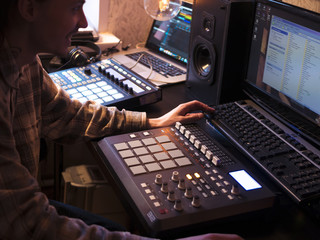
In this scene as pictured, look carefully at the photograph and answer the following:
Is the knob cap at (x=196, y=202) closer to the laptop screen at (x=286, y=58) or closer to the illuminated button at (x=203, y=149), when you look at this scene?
the illuminated button at (x=203, y=149)

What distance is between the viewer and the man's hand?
141 centimetres

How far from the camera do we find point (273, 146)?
4.12 feet

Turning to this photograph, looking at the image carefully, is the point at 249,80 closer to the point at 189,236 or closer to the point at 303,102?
the point at 303,102

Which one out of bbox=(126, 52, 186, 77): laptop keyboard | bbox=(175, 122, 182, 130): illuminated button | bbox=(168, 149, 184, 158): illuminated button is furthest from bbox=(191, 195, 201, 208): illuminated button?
bbox=(126, 52, 186, 77): laptop keyboard

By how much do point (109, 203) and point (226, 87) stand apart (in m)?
0.80

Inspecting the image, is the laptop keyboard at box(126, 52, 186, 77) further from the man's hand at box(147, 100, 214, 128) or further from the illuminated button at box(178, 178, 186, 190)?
the illuminated button at box(178, 178, 186, 190)

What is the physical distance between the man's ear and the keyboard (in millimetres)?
677

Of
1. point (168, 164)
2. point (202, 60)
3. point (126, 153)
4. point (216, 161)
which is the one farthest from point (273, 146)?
point (202, 60)

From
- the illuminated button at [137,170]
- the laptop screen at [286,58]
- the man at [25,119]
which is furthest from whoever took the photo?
the laptop screen at [286,58]

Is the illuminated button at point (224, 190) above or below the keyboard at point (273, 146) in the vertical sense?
below

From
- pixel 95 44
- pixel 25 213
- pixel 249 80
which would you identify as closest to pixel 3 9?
pixel 25 213

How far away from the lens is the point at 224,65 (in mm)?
1508

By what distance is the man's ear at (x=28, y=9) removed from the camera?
34.9 inches

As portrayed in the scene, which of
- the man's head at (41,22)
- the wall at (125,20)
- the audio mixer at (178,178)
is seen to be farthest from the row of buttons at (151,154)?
the wall at (125,20)
